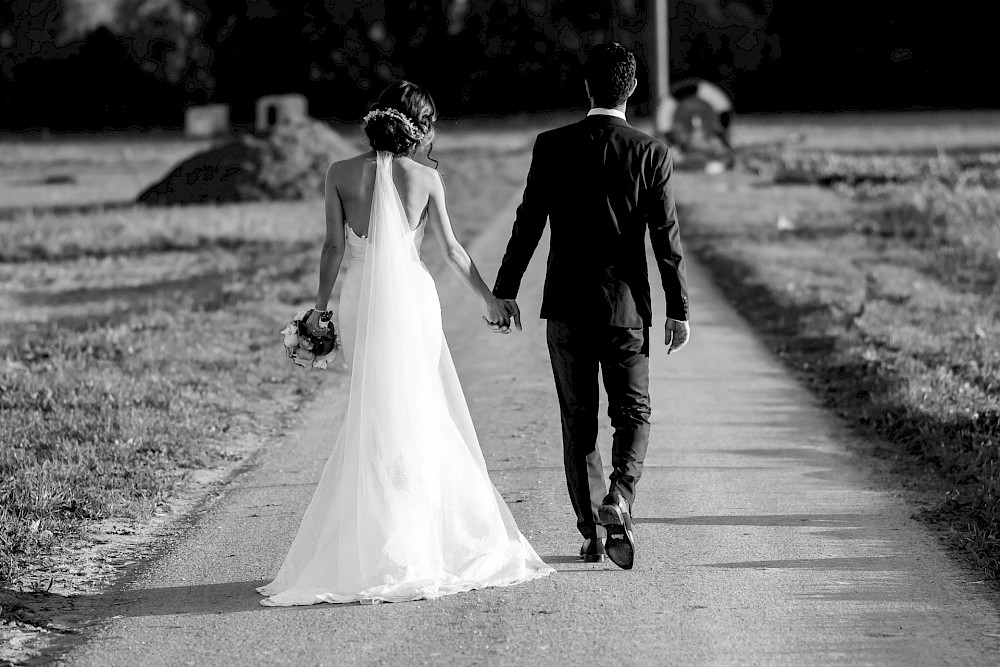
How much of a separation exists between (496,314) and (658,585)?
128 cm

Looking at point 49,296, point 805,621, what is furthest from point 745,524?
point 49,296

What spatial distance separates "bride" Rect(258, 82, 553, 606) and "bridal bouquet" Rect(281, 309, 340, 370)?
1.8 inches

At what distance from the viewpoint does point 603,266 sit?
532 cm

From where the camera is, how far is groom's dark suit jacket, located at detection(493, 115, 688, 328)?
5254mm

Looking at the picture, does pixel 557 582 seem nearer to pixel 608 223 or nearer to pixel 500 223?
pixel 608 223

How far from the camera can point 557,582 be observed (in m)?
5.17

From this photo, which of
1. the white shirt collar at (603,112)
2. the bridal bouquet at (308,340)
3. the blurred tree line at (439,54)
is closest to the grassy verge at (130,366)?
the bridal bouquet at (308,340)

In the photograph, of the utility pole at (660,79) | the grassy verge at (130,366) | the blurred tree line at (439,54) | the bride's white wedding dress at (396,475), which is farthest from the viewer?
the blurred tree line at (439,54)

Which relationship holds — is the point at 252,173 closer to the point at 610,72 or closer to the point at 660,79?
the point at 660,79

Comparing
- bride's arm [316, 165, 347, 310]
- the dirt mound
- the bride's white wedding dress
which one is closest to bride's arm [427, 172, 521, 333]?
the bride's white wedding dress

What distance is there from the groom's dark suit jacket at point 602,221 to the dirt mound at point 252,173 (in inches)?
793

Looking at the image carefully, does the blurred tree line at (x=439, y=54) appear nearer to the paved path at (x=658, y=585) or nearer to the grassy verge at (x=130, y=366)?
the grassy verge at (x=130, y=366)

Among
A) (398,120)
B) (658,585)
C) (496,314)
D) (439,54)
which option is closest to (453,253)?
(496,314)

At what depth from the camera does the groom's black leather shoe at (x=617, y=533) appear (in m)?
5.11
